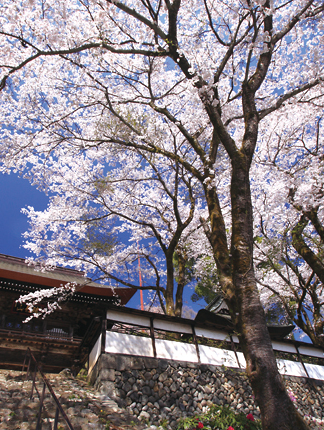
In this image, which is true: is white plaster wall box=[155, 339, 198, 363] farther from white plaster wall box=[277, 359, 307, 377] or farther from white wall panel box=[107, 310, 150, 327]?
white plaster wall box=[277, 359, 307, 377]

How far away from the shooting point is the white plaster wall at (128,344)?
734 cm

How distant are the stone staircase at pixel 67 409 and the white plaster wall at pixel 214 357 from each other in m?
3.14

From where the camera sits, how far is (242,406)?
25.1ft

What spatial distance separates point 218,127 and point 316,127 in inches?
275

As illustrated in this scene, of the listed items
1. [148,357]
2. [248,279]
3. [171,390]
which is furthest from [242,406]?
[248,279]

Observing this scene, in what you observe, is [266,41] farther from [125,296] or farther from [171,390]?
[125,296]

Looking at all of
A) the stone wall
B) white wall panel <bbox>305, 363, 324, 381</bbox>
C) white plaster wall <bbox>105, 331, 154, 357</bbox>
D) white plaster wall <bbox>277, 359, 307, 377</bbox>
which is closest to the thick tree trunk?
the stone wall

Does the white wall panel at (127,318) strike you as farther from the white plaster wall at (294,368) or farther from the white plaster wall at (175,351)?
the white plaster wall at (294,368)

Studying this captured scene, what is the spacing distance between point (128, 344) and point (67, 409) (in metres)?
2.44

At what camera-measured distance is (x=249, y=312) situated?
3113mm

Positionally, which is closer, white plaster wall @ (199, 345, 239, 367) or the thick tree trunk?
the thick tree trunk

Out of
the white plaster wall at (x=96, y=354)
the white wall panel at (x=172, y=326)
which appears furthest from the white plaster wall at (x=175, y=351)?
the white plaster wall at (x=96, y=354)

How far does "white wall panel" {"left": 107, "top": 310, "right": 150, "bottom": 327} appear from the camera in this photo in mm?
7964

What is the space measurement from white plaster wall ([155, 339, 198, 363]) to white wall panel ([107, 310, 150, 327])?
617 millimetres
